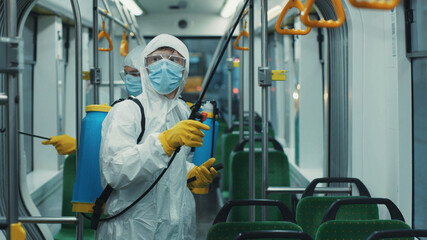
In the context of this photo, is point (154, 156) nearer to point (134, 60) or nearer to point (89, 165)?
point (89, 165)

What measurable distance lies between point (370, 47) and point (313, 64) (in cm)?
257

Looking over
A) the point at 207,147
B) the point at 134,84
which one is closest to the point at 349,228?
the point at 207,147

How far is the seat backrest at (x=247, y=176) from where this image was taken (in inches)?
151

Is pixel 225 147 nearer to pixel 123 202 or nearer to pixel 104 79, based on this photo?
pixel 104 79

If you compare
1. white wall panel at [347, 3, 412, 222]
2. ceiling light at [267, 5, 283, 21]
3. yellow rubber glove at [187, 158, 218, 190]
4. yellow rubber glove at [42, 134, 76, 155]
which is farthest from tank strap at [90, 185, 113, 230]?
ceiling light at [267, 5, 283, 21]

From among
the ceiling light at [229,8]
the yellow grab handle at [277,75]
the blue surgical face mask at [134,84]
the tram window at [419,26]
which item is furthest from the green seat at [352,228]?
the ceiling light at [229,8]

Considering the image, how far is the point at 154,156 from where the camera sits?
1.86m

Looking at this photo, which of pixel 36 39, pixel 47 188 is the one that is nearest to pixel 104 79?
pixel 36 39

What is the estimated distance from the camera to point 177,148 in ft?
6.29

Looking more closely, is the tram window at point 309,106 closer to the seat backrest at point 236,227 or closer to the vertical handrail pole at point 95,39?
the vertical handrail pole at point 95,39

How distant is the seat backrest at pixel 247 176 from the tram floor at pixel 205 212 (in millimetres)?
937

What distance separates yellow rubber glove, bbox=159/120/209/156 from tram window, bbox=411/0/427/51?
4.54 ft

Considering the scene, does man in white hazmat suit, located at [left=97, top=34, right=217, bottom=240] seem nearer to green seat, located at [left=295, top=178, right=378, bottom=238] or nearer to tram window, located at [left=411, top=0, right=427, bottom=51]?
green seat, located at [left=295, top=178, right=378, bottom=238]

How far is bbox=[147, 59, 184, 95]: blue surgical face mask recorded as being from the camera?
2117mm
